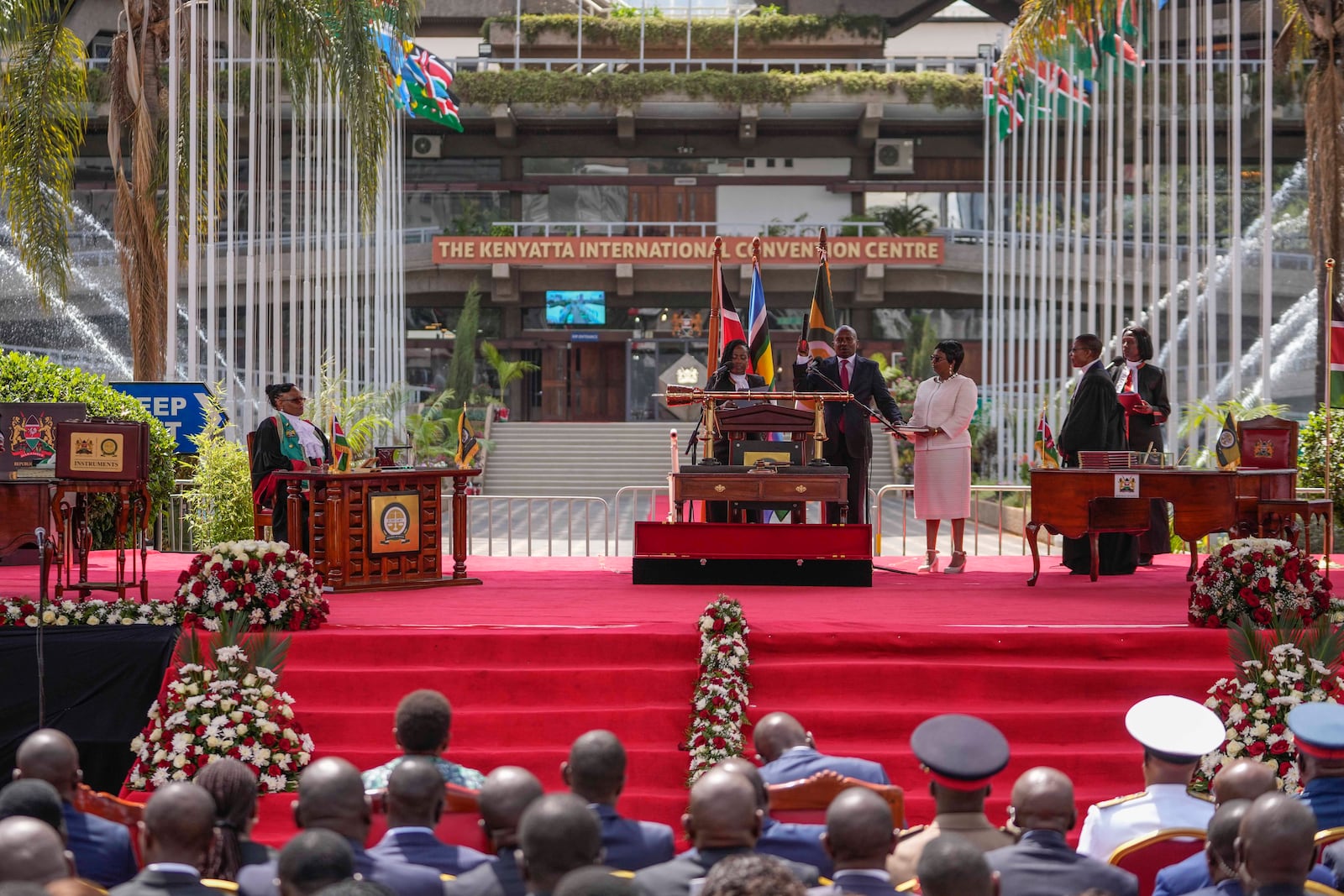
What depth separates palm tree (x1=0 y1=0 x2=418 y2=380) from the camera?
1445cm

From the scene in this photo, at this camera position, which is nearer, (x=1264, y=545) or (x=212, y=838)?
(x=212, y=838)

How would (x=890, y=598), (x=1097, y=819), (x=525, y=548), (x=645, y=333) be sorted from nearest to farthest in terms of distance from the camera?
(x=1097, y=819), (x=890, y=598), (x=525, y=548), (x=645, y=333)

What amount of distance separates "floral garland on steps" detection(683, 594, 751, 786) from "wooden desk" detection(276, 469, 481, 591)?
9.01 feet

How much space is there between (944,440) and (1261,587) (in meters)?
3.57

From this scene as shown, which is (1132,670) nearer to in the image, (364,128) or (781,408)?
(781,408)

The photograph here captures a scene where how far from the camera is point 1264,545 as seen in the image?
A: 7301 mm

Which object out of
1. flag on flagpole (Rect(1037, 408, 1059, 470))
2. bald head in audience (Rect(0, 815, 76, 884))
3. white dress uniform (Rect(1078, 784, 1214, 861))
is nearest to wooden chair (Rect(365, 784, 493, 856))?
bald head in audience (Rect(0, 815, 76, 884))

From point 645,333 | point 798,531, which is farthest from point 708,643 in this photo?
point 645,333

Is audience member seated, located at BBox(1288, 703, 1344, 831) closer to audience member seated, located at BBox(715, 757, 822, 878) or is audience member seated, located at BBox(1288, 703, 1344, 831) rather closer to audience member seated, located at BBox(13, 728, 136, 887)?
audience member seated, located at BBox(715, 757, 822, 878)

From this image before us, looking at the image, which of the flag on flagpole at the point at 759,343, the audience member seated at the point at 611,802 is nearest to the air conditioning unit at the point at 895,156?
the flag on flagpole at the point at 759,343

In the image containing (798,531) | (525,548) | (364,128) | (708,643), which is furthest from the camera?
(525,548)

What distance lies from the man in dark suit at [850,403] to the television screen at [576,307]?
24.9 meters

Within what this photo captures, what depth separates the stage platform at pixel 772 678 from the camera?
21.5 ft

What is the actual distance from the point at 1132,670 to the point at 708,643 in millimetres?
2100
